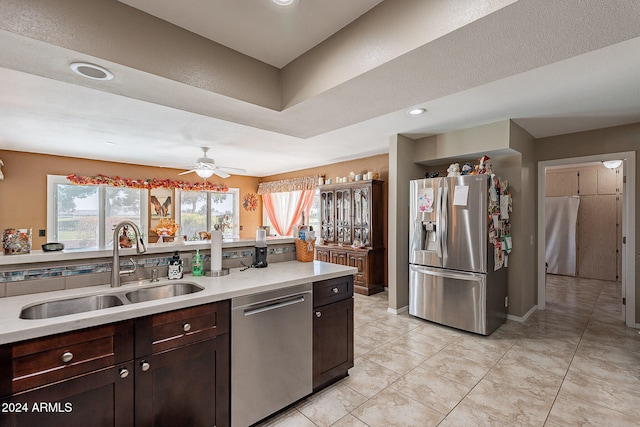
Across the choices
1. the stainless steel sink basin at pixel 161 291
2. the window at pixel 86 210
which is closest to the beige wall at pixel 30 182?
the window at pixel 86 210

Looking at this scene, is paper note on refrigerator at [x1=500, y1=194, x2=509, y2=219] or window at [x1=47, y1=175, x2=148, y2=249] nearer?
paper note on refrigerator at [x1=500, y1=194, x2=509, y2=219]

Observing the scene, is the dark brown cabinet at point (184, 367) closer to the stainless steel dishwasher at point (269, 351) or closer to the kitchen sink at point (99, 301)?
the stainless steel dishwasher at point (269, 351)

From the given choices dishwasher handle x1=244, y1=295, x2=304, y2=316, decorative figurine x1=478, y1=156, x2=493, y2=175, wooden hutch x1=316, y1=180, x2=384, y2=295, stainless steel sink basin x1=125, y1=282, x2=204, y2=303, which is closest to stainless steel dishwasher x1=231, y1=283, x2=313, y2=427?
dishwasher handle x1=244, y1=295, x2=304, y2=316

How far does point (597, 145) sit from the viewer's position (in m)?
3.63

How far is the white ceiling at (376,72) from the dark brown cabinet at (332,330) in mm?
1434

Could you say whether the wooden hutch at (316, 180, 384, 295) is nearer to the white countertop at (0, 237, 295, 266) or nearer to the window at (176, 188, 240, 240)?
the window at (176, 188, 240, 240)

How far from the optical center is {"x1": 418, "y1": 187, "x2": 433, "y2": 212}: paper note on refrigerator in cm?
355

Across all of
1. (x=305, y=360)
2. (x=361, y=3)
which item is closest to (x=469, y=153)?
(x=361, y=3)

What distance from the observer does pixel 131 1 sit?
1536mm

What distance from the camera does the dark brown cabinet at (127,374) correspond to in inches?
44.5

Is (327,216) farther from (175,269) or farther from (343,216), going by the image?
(175,269)

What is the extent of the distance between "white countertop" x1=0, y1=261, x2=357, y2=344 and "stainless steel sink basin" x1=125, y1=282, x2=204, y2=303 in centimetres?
4

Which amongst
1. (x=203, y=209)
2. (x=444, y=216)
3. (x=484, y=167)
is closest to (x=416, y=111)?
(x=484, y=167)

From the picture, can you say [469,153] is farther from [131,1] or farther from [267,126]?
[131,1]
